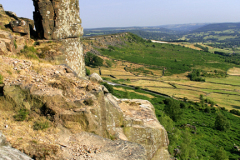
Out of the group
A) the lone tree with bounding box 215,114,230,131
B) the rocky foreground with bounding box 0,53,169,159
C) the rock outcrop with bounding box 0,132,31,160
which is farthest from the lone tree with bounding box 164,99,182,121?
the rock outcrop with bounding box 0,132,31,160

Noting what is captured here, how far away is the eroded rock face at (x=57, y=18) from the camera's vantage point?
13.6 meters

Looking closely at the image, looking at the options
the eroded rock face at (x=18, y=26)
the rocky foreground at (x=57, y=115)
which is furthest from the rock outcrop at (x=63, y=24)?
the rocky foreground at (x=57, y=115)

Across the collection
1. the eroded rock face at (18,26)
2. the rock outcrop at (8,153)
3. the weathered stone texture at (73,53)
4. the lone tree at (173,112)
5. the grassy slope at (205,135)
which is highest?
the eroded rock face at (18,26)

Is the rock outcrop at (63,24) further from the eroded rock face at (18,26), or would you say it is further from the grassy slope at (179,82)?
the grassy slope at (179,82)

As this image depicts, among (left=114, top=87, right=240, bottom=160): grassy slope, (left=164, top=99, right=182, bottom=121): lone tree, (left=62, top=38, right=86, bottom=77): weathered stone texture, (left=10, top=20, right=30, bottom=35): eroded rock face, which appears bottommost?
(left=114, top=87, right=240, bottom=160): grassy slope

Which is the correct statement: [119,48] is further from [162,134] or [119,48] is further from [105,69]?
[162,134]

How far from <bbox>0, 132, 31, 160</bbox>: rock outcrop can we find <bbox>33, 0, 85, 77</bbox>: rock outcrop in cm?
837

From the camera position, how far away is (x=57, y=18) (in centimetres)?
1396

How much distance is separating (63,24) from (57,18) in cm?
59

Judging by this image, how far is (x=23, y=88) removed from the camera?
888 centimetres

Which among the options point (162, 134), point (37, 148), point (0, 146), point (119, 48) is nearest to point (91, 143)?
point (37, 148)

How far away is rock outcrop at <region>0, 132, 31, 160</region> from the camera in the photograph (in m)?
5.66

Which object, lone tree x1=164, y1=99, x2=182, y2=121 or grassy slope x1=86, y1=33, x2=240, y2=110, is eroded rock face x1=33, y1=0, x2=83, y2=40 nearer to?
lone tree x1=164, y1=99, x2=182, y2=121

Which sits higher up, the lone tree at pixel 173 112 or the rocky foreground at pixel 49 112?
the rocky foreground at pixel 49 112
